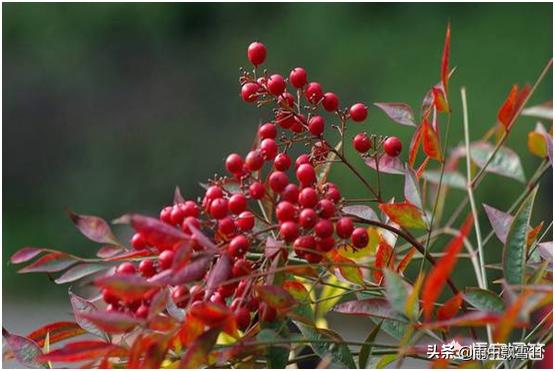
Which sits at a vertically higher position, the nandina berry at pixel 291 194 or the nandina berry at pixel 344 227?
the nandina berry at pixel 291 194

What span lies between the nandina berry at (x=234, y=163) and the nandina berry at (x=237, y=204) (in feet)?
0.05

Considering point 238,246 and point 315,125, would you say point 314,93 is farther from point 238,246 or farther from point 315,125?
point 238,246

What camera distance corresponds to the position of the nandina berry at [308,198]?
433 mm

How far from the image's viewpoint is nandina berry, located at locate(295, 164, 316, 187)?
0.45m

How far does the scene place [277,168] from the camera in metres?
0.46

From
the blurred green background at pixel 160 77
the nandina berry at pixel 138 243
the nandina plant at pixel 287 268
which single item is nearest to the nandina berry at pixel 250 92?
the nandina plant at pixel 287 268

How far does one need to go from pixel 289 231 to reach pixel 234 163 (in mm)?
54

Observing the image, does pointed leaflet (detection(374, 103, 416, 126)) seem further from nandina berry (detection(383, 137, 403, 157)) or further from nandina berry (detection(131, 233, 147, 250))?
nandina berry (detection(131, 233, 147, 250))

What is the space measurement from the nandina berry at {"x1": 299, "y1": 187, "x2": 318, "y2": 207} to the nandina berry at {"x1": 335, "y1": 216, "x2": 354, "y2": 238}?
A: 0.02m

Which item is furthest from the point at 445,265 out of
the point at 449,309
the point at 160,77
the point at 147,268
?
the point at 160,77

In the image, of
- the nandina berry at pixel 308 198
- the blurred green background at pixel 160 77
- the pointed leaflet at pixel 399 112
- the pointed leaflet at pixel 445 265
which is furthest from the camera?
the blurred green background at pixel 160 77

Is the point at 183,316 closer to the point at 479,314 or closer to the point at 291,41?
the point at 479,314

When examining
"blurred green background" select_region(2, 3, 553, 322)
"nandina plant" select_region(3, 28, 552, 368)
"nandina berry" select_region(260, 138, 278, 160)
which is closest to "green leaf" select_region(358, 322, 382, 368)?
"nandina plant" select_region(3, 28, 552, 368)

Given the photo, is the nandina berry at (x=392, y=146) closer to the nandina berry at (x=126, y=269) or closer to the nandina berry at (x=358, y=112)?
the nandina berry at (x=358, y=112)
